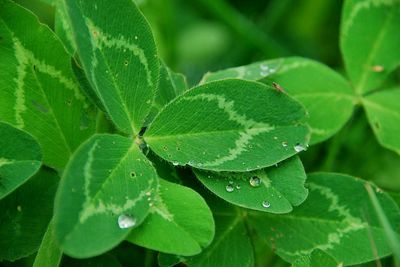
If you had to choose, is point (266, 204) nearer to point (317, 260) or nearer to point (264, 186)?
point (264, 186)

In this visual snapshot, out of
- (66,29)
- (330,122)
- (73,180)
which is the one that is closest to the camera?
(73,180)

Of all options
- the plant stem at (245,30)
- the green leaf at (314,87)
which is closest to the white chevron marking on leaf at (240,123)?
the green leaf at (314,87)

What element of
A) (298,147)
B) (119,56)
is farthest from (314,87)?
(119,56)

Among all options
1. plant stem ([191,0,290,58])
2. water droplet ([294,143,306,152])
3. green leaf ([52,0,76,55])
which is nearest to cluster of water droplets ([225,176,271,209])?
water droplet ([294,143,306,152])

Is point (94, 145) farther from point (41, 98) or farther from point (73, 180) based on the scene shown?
point (41, 98)

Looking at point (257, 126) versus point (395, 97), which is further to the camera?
point (395, 97)

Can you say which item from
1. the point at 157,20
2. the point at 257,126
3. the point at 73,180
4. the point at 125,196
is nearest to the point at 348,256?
the point at 257,126

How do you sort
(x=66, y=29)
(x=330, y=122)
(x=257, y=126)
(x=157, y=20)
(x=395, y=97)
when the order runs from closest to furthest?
(x=257, y=126) → (x=66, y=29) → (x=330, y=122) → (x=395, y=97) → (x=157, y=20)
